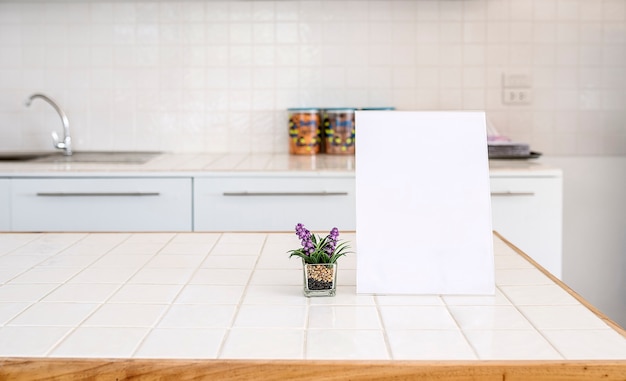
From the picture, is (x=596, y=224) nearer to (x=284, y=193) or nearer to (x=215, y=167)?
(x=284, y=193)

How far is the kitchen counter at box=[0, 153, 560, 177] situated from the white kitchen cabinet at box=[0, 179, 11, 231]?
1.5 inches

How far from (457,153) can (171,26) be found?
2470 mm

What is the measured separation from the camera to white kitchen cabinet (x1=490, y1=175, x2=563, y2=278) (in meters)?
2.97

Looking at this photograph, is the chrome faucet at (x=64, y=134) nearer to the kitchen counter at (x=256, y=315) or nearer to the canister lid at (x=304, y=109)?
the canister lid at (x=304, y=109)

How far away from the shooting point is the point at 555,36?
3553 mm

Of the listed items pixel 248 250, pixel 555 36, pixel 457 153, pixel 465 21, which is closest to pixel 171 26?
pixel 465 21

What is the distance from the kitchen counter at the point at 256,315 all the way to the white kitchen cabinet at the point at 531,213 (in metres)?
1.34

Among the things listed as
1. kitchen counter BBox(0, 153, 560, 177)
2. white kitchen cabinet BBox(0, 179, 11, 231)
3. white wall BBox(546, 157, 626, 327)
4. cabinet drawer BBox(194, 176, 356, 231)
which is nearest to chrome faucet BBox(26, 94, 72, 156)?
kitchen counter BBox(0, 153, 560, 177)

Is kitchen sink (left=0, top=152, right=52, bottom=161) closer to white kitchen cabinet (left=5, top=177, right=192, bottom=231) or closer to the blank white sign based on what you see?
white kitchen cabinet (left=5, top=177, right=192, bottom=231)

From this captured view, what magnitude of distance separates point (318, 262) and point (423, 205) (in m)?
0.21

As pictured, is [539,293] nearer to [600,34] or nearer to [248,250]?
[248,250]

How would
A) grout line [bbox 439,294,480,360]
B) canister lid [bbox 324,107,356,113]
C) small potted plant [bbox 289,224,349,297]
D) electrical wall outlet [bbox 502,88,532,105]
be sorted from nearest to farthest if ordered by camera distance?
grout line [bbox 439,294,480,360] < small potted plant [bbox 289,224,349,297] < canister lid [bbox 324,107,356,113] < electrical wall outlet [bbox 502,88,532,105]

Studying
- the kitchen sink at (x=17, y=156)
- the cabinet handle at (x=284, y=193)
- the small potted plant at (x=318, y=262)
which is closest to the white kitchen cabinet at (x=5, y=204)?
the kitchen sink at (x=17, y=156)

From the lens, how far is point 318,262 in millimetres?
1310
